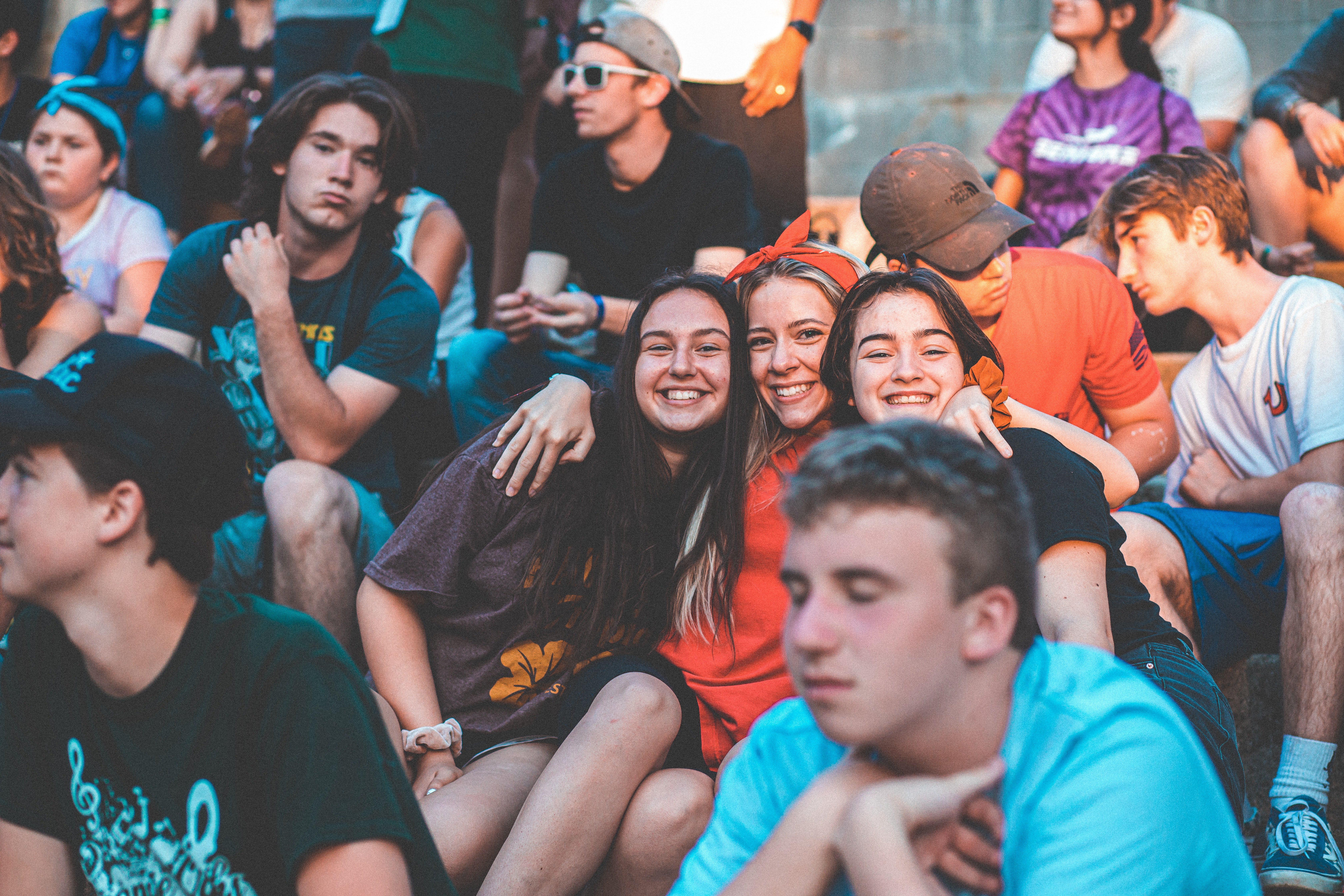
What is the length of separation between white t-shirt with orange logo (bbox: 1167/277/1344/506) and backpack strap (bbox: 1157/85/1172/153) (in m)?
1.08

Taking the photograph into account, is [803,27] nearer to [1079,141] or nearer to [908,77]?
[1079,141]

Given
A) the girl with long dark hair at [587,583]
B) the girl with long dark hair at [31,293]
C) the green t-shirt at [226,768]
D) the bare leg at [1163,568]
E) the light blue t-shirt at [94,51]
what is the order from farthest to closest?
1. the light blue t-shirt at [94,51]
2. the girl with long dark hair at [31,293]
3. the bare leg at [1163,568]
4. the girl with long dark hair at [587,583]
5. the green t-shirt at [226,768]

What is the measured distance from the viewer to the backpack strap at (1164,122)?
3.97 m

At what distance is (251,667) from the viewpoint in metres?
1.36

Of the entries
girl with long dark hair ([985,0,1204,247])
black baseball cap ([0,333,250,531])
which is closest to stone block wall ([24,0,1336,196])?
girl with long dark hair ([985,0,1204,247])

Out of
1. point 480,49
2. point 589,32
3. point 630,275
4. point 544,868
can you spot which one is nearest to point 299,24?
point 480,49

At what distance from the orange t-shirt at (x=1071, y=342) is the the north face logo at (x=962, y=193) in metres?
0.22

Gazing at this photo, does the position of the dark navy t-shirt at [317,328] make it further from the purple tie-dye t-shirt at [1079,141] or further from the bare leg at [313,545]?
the purple tie-dye t-shirt at [1079,141]

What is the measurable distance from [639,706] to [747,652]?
29cm

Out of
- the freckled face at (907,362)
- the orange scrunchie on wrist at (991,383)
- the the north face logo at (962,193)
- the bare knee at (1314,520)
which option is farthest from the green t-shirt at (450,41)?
the bare knee at (1314,520)

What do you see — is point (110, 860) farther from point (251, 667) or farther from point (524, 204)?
point (524, 204)

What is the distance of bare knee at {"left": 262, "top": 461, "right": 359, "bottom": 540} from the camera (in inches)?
102

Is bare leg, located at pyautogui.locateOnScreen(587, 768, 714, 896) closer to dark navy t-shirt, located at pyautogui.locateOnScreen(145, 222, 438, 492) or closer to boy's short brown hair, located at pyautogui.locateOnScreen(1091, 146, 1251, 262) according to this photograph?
dark navy t-shirt, located at pyautogui.locateOnScreen(145, 222, 438, 492)

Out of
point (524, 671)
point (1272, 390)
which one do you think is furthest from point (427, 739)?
point (1272, 390)
